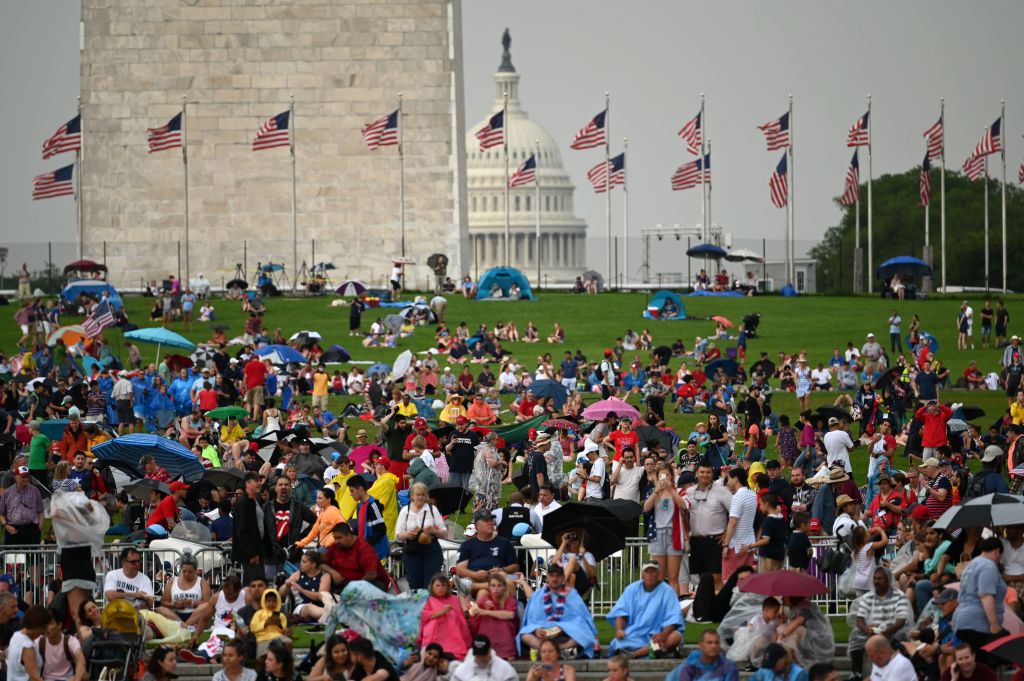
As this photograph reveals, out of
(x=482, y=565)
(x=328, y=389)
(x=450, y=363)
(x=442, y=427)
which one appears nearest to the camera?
(x=482, y=565)

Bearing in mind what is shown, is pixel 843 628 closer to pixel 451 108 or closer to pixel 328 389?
pixel 328 389

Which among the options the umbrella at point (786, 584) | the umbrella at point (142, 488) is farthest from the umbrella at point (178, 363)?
the umbrella at point (786, 584)

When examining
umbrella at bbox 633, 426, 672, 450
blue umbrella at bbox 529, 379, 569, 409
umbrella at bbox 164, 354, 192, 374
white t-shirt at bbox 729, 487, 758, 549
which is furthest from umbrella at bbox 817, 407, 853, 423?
umbrella at bbox 164, 354, 192, 374

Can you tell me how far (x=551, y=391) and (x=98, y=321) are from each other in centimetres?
1159

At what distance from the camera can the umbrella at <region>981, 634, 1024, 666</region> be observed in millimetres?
14297

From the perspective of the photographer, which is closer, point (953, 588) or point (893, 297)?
point (953, 588)

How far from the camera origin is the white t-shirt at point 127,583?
1806 centimetres

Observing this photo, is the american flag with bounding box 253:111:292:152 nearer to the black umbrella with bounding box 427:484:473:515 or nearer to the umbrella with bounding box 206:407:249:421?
the umbrella with bounding box 206:407:249:421

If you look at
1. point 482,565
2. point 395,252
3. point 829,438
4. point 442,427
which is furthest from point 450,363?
point 395,252

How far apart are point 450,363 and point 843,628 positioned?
23689 millimetres

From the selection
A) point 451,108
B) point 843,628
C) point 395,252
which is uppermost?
point 451,108

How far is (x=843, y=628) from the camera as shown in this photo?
18250mm

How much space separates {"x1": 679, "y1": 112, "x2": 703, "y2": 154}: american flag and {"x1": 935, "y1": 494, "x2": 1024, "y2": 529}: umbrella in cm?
4549

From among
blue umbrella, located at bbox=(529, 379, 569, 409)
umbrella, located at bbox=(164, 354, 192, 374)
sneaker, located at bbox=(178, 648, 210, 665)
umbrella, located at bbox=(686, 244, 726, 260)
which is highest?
umbrella, located at bbox=(686, 244, 726, 260)
